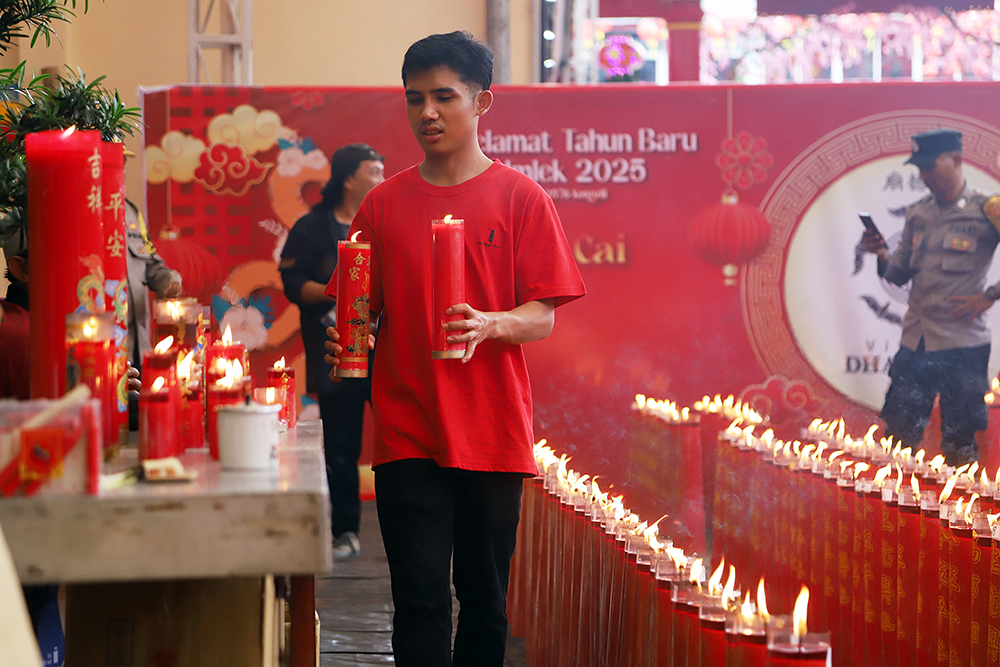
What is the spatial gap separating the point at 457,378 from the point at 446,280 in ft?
0.88

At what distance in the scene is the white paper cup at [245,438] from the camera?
3.59ft

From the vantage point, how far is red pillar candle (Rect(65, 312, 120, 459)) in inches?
44.0

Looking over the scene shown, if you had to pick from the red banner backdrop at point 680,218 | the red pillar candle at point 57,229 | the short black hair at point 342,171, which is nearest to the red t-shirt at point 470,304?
the red pillar candle at point 57,229

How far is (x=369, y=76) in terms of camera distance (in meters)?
6.92

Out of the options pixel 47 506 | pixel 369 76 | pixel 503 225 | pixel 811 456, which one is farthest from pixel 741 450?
pixel 369 76

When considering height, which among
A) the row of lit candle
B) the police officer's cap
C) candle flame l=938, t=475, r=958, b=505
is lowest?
the row of lit candle

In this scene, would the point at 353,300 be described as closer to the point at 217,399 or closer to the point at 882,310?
the point at 217,399

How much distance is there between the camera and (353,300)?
176 cm

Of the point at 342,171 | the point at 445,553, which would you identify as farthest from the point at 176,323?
the point at 342,171

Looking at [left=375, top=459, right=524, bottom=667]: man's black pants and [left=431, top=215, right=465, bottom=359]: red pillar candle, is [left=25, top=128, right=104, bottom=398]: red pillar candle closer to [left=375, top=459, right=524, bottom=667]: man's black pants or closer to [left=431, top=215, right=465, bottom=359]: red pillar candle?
[left=431, top=215, right=465, bottom=359]: red pillar candle

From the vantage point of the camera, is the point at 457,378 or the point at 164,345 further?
the point at 457,378

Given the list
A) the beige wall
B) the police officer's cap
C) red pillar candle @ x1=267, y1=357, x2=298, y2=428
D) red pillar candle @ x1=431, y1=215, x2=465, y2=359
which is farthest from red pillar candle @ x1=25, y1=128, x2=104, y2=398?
the beige wall

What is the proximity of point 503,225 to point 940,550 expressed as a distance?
3.48ft

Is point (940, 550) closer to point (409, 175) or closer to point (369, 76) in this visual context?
point (409, 175)
